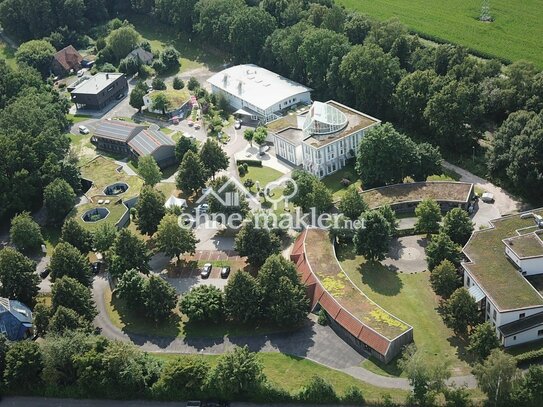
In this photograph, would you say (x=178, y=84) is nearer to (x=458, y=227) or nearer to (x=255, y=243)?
(x=255, y=243)

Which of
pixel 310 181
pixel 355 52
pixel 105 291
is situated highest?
pixel 355 52

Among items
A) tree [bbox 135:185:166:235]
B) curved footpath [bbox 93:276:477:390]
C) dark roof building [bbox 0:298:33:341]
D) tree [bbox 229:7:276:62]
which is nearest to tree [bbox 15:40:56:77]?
tree [bbox 229:7:276:62]

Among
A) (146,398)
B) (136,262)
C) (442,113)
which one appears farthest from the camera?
(442,113)

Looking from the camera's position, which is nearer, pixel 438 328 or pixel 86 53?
pixel 438 328

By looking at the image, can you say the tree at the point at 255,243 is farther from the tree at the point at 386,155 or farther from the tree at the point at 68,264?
the tree at the point at 386,155

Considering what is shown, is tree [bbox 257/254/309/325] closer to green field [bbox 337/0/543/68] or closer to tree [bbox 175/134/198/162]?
tree [bbox 175/134/198/162]

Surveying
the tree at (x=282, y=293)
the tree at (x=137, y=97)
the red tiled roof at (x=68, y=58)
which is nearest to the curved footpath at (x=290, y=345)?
the tree at (x=282, y=293)

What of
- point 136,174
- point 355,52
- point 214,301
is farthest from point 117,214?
point 355,52

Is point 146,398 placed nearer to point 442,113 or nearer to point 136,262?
point 136,262
